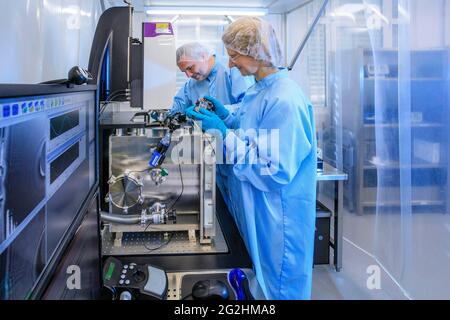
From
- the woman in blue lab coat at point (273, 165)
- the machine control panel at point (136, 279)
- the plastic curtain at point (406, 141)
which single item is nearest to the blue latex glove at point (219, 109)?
the woman in blue lab coat at point (273, 165)

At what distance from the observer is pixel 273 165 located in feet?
3.98

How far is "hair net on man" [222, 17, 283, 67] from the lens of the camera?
133 cm

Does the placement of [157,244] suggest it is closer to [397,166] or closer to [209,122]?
[209,122]

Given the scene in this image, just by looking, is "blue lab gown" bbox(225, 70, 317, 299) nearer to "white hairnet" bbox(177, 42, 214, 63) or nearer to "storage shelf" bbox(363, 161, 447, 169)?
"storage shelf" bbox(363, 161, 447, 169)

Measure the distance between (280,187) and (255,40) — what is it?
55 cm

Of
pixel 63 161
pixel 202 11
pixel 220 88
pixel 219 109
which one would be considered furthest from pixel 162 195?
pixel 202 11

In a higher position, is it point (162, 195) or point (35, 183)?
point (35, 183)

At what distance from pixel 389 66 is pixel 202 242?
1.40 m

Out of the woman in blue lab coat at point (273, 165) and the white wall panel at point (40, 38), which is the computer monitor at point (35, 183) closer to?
the white wall panel at point (40, 38)

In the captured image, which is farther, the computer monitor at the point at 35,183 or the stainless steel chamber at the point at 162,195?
the stainless steel chamber at the point at 162,195

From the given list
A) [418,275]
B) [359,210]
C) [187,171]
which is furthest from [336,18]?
[187,171]

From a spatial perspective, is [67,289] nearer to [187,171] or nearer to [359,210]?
[187,171]

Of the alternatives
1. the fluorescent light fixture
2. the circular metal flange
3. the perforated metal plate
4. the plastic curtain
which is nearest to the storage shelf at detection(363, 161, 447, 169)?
the plastic curtain

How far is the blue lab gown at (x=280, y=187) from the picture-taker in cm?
123
